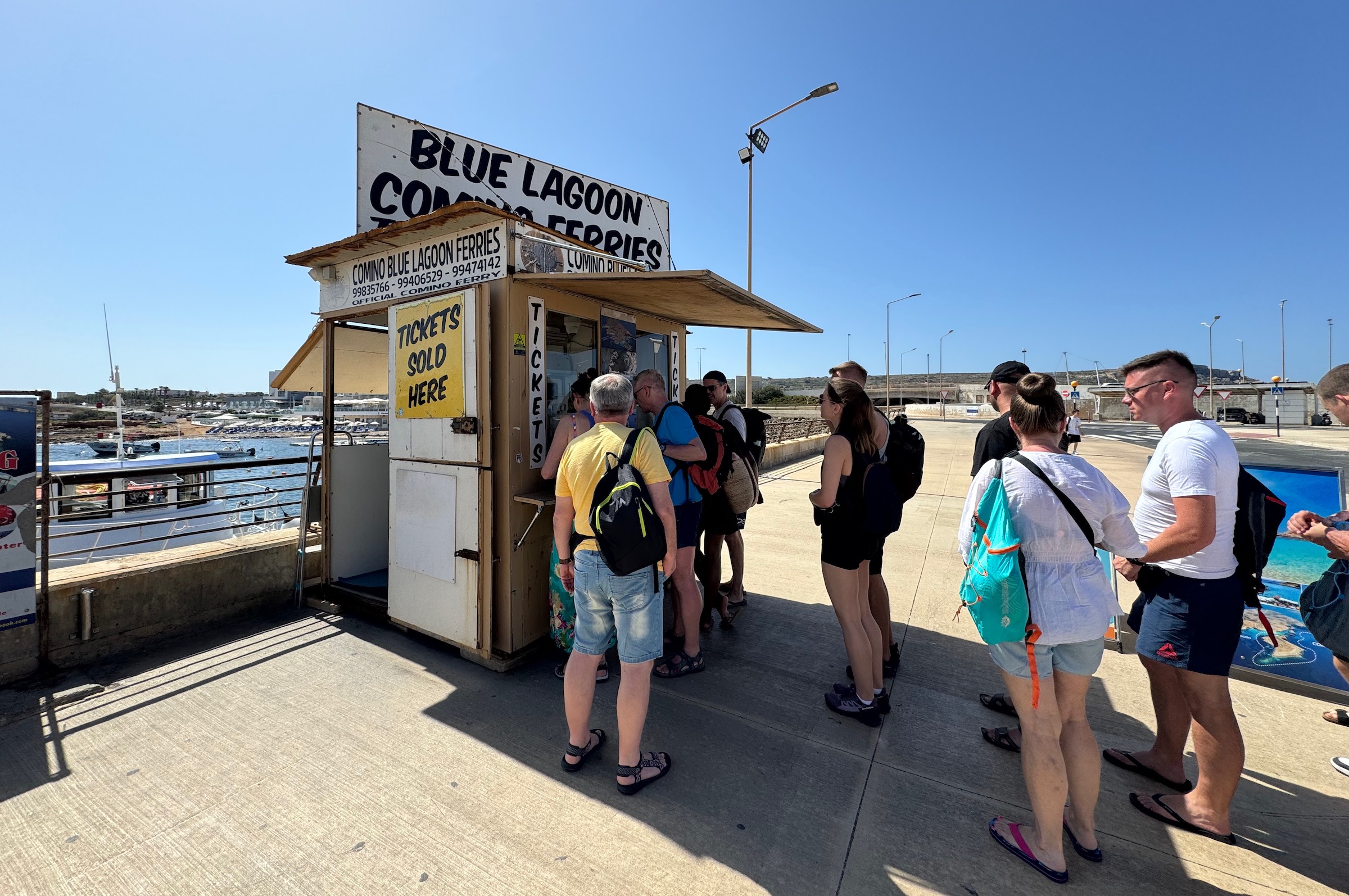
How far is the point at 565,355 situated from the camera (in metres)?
4.43

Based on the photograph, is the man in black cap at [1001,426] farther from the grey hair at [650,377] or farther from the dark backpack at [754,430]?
the grey hair at [650,377]

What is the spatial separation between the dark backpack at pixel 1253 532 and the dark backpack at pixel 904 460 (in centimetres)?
131

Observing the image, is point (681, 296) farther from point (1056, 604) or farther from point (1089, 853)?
point (1089, 853)

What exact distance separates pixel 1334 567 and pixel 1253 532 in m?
0.40

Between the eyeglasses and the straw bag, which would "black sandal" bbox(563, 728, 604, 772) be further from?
the eyeglasses

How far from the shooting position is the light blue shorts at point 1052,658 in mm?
1913

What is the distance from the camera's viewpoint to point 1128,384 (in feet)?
7.95

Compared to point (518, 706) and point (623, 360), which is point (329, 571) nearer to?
point (518, 706)

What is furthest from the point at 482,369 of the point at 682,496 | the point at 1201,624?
the point at 1201,624

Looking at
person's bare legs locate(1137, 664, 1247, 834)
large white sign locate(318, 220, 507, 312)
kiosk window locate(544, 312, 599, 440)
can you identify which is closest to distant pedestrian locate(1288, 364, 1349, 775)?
person's bare legs locate(1137, 664, 1247, 834)

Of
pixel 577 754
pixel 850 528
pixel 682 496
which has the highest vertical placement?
pixel 682 496

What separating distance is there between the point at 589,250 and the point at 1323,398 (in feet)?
13.1

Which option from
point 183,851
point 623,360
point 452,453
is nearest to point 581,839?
point 183,851

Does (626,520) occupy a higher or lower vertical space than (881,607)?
higher
